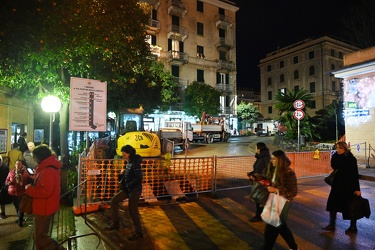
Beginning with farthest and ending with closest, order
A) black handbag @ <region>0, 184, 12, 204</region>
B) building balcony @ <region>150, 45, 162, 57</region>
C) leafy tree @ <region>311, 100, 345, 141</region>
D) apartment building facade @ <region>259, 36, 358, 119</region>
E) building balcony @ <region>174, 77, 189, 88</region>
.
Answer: apartment building facade @ <region>259, 36, 358, 119</region> → building balcony @ <region>174, 77, 189, 88</region> → building balcony @ <region>150, 45, 162, 57</region> → leafy tree @ <region>311, 100, 345, 141</region> → black handbag @ <region>0, 184, 12, 204</region>

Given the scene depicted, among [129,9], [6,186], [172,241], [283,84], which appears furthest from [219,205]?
[283,84]

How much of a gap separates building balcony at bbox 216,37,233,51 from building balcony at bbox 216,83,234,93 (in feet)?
19.9

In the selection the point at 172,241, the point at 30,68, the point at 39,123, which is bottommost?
the point at 172,241

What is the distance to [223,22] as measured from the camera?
43531 millimetres

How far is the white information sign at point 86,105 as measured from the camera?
635 cm

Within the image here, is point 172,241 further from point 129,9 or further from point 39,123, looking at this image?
point 39,123

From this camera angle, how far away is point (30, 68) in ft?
30.1

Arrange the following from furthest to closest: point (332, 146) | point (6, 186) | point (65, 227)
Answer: point (332, 146)
point (6, 186)
point (65, 227)

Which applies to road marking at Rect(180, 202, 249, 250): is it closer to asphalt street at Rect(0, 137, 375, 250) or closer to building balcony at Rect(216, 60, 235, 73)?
asphalt street at Rect(0, 137, 375, 250)

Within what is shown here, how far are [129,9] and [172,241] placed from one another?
8380 mm

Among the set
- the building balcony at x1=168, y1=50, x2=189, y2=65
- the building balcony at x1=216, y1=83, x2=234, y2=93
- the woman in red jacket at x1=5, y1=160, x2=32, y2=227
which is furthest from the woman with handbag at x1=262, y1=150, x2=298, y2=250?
the building balcony at x1=216, y1=83, x2=234, y2=93

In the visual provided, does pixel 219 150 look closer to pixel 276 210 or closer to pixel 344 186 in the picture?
pixel 344 186

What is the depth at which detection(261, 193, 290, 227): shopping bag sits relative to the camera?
388cm

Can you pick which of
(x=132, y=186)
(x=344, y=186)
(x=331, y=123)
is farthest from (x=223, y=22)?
(x=132, y=186)
